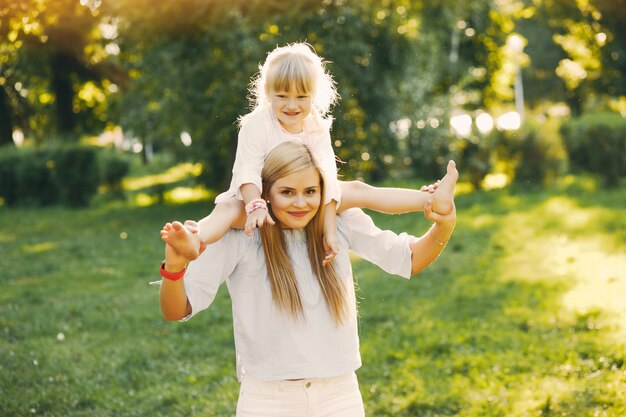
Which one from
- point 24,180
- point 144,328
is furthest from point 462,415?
point 24,180

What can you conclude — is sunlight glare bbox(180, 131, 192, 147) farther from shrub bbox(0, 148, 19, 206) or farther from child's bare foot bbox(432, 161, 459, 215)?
child's bare foot bbox(432, 161, 459, 215)

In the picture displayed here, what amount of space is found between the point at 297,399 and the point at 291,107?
4.09ft

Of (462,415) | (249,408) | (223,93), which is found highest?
(223,93)

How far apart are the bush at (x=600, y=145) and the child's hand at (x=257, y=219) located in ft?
50.5

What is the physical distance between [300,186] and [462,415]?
2938 millimetres

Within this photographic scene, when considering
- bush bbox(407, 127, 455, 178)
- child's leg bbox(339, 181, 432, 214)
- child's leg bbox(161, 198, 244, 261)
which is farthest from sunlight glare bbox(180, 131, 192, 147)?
child's leg bbox(161, 198, 244, 261)

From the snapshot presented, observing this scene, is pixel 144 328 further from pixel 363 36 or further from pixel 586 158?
pixel 586 158

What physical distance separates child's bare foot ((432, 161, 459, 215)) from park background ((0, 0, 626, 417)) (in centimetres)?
274

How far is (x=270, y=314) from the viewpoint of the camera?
287 centimetres

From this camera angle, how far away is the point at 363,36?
55.6ft

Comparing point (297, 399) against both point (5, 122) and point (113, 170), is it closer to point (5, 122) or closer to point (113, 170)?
point (113, 170)

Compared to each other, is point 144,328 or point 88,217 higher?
point 88,217

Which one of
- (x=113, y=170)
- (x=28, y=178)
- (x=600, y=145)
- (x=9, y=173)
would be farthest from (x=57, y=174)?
(x=600, y=145)

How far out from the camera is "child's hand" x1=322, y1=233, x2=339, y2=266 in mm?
2867
